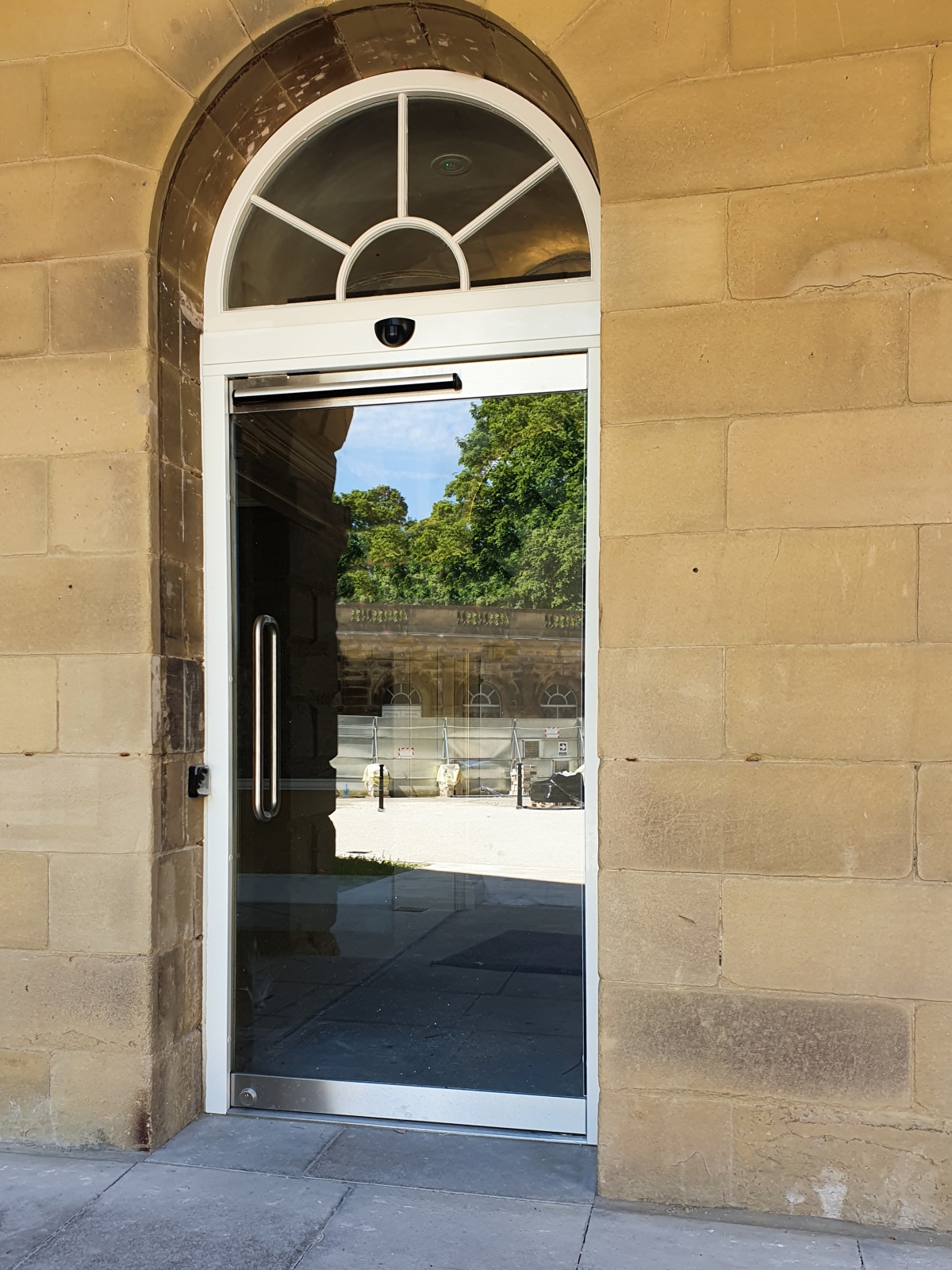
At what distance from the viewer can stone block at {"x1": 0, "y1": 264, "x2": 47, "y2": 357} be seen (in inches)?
137

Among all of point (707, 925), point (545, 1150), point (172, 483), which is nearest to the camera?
point (707, 925)

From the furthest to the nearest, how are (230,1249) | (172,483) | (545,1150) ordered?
1. (172,483)
2. (545,1150)
3. (230,1249)

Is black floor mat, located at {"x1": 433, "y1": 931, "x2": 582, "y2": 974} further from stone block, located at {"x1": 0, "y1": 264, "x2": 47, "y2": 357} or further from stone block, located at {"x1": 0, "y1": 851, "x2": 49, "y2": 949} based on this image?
stone block, located at {"x1": 0, "y1": 264, "x2": 47, "y2": 357}

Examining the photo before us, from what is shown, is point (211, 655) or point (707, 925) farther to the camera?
point (211, 655)

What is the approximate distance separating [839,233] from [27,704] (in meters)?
2.82

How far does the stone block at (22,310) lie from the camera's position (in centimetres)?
348

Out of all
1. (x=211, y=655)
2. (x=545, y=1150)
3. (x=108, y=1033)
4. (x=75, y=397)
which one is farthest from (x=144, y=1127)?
(x=75, y=397)

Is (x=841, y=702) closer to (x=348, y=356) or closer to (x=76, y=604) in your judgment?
(x=348, y=356)

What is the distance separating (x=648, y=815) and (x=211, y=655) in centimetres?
159

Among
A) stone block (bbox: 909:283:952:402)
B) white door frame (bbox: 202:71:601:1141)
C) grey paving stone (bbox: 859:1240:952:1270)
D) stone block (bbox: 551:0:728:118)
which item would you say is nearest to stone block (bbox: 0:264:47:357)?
white door frame (bbox: 202:71:601:1141)

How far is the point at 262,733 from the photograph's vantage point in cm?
365

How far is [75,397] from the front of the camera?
11.3ft

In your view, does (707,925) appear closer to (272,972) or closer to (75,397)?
(272,972)

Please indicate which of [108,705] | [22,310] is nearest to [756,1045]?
[108,705]
